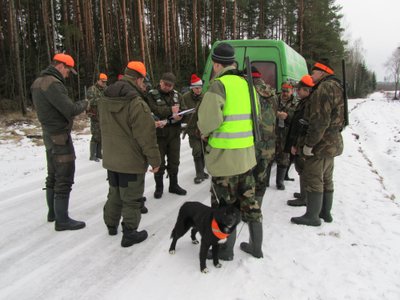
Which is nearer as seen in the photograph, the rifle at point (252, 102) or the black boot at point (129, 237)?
the rifle at point (252, 102)

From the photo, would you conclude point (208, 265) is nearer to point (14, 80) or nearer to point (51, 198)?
point (51, 198)

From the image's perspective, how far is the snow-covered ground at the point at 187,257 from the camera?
2.64m

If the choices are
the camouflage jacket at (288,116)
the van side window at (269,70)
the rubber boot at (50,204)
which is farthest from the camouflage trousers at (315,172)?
the rubber boot at (50,204)

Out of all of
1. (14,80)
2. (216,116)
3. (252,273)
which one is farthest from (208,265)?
(14,80)

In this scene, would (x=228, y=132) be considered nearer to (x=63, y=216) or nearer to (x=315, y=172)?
(x=315, y=172)

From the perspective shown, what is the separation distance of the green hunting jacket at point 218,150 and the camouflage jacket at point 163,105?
80.9 inches

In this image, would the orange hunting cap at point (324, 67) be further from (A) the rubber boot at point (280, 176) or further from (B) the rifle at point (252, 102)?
(A) the rubber boot at point (280, 176)

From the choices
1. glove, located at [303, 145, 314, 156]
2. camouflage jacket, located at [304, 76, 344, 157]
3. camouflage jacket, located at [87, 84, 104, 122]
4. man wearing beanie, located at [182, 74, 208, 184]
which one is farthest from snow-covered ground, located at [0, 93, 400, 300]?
camouflage jacket, located at [87, 84, 104, 122]

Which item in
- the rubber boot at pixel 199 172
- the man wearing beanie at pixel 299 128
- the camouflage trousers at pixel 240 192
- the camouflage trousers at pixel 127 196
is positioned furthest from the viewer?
the rubber boot at pixel 199 172

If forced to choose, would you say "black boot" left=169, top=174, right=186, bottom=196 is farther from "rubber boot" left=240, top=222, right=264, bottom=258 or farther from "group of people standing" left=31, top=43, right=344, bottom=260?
"rubber boot" left=240, top=222, right=264, bottom=258

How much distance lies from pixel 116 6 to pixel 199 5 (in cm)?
668

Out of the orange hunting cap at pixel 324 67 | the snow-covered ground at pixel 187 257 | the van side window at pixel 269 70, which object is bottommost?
the snow-covered ground at pixel 187 257

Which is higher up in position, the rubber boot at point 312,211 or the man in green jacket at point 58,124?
the man in green jacket at point 58,124

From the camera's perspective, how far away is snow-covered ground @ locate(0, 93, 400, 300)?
8.66ft
